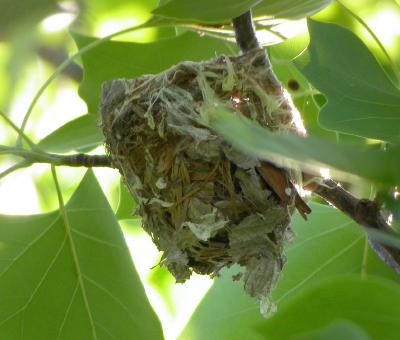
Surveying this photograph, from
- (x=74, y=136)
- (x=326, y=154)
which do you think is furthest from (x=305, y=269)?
(x=326, y=154)

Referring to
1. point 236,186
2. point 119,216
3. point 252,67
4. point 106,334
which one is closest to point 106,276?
point 106,334

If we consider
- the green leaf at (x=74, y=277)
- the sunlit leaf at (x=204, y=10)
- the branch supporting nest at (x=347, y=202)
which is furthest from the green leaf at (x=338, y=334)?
the green leaf at (x=74, y=277)

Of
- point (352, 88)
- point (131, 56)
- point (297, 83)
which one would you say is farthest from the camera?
point (297, 83)

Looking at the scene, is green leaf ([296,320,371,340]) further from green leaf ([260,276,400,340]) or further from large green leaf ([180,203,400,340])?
large green leaf ([180,203,400,340])

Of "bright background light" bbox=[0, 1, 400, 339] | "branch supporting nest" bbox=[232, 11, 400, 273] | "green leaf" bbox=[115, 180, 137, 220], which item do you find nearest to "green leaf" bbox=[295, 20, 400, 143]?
"branch supporting nest" bbox=[232, 11, 400, 273]

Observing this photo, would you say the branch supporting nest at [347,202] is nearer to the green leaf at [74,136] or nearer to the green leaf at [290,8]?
the green leaf at [290,8]

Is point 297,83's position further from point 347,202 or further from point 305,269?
point 347,202
